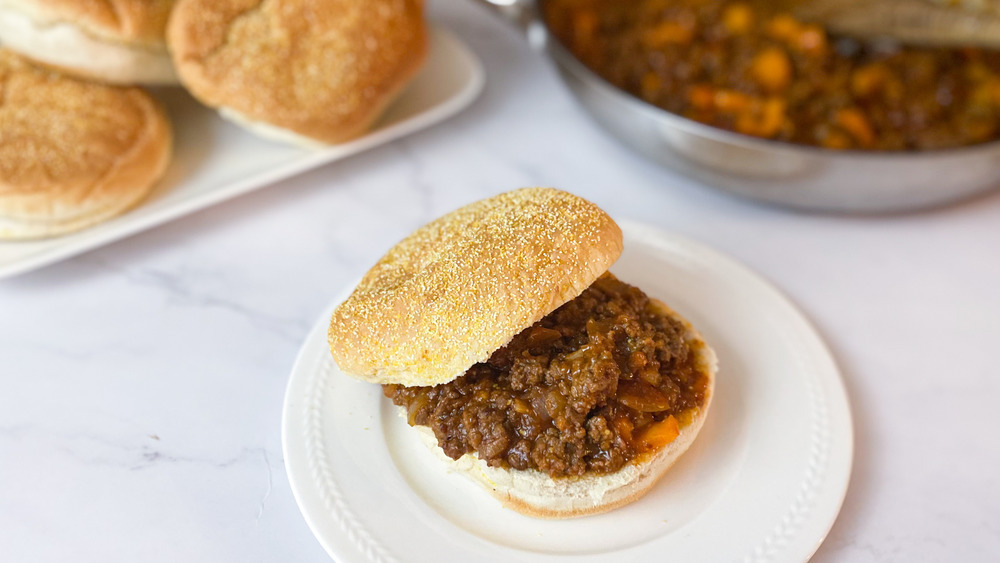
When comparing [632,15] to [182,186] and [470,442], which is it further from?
[470,442]

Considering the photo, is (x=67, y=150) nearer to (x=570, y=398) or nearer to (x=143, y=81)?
(x=143, y=81)

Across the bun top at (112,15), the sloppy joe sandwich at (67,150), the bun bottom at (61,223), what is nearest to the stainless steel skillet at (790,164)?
the bun top at (112,15)

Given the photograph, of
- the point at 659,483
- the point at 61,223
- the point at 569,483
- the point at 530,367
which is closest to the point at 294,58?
the point at 61,223

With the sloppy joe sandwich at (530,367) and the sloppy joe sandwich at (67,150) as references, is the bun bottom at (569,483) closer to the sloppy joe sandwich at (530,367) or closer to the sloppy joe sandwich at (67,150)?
the sloppy joe sandwich at (530,367)

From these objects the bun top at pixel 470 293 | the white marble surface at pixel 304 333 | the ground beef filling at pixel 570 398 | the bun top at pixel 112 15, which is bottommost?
the white marble surface at pixel 304 333

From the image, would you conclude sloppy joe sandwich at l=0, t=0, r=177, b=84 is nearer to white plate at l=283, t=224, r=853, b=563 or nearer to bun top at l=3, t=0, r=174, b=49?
bun top at l=3, t=0, r=174, b=49

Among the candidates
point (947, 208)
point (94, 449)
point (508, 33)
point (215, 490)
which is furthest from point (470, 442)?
point (508, 33)
